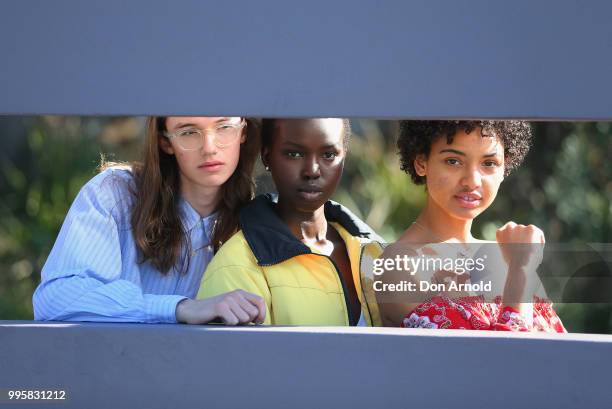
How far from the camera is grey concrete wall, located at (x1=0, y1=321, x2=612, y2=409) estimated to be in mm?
2615

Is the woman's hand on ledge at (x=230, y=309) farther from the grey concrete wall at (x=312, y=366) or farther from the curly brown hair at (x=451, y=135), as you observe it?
the curly brown hair at (x=451, y=135)

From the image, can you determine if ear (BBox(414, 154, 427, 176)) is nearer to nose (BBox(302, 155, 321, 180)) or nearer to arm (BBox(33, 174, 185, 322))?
nose (BBox(302, 155, 321, 180))

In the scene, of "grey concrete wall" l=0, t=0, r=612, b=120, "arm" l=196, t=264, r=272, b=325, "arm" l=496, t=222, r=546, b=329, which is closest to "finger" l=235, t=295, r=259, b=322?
"arm" l=196, t=264, r=272, b=325

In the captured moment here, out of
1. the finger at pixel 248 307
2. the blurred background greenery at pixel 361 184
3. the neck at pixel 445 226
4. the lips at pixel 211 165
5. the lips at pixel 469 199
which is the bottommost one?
the finger at pixel 248 307

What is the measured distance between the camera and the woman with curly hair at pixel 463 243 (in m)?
2.89

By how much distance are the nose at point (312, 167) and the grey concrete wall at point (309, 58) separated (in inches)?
15.5

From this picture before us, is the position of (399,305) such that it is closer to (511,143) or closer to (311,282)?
(311,282)

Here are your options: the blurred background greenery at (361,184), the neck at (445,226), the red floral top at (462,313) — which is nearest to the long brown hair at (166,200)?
the neck at (445,226)

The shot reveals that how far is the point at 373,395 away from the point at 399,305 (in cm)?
37

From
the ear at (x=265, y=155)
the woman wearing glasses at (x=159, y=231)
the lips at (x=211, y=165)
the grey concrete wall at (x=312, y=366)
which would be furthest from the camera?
the ear at (x=265, y=155)

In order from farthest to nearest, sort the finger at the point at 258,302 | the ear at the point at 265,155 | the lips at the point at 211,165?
1. the ear at the point at 265,155
2. the lips at the point at 211,165
3. the finger at the point at 258,302

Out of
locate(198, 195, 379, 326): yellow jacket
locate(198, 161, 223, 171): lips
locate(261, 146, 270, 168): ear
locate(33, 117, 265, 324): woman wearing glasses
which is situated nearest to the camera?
locate(33, 117, 265, 324): woman wearing glasses

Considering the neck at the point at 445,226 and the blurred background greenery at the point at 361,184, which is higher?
the blurred background greenery at the point at 361,184

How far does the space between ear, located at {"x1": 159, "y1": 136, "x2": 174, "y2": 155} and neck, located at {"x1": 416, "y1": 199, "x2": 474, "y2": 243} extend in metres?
0.83
